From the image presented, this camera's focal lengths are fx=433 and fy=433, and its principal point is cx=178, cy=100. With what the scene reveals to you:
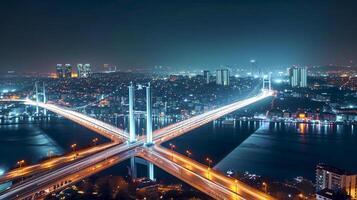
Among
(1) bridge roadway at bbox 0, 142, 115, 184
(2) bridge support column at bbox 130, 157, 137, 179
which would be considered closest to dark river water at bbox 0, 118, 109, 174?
(1) bridge roadway at bbox 0, 142, 115, 184

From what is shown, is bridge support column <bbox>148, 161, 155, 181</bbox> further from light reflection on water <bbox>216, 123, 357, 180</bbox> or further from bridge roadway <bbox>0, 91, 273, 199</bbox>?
light reflection on water <bbox>216, 123, 357, 180</bbox>

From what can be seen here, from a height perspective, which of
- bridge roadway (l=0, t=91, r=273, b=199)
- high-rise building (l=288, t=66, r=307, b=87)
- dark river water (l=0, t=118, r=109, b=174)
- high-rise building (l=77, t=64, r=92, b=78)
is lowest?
dark river water (l=0, t=118, r=109, b=174)

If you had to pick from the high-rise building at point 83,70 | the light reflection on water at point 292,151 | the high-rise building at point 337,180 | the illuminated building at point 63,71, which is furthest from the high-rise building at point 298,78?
the high-rise building at point 337,180

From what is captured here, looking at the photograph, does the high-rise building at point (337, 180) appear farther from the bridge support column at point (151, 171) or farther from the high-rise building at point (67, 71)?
the high-rise building at point (67, 71)

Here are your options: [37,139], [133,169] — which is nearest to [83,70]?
[37,139]

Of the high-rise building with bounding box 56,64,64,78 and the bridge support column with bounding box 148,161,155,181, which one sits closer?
the bridge support column with bounding box 148,161,155,181

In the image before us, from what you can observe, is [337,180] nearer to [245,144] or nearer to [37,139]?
[245,144]
